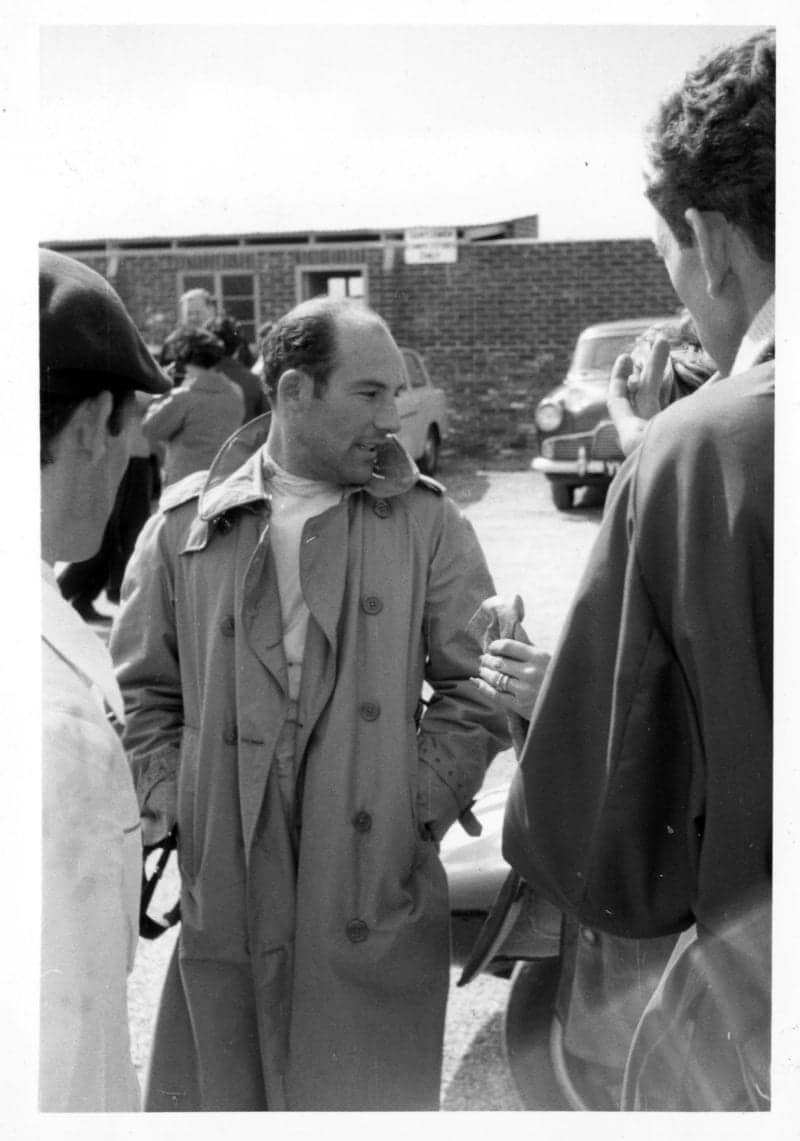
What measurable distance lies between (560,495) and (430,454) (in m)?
3.19

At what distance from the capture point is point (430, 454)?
1349cm

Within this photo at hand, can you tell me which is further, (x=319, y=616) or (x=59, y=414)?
(x=319, y=616)

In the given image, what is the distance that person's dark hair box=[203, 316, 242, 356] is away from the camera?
6.78 meters

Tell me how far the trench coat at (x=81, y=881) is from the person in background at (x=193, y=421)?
402cm

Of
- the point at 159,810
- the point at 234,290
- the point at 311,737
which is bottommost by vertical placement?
the point at 159,810

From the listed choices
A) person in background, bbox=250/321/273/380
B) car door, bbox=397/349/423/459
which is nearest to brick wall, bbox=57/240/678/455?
car door, bbox=397/349/423/459

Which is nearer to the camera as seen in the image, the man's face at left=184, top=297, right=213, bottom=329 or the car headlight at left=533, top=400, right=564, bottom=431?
the man's face at left=184, top=297, right=213, bottom=329

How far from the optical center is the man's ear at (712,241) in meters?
1.38

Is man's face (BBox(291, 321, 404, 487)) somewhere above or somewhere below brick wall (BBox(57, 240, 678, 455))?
below

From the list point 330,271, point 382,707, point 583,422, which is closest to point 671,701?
point 382,707

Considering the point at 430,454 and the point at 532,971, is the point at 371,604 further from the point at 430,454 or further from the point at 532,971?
the point at 430,454

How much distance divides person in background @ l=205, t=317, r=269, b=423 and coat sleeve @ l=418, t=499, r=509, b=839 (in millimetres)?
3905

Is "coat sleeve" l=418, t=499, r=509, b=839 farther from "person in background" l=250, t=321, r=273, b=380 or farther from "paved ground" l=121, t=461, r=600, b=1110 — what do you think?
"paved ground" l=121, t=461, r=600, b=1110

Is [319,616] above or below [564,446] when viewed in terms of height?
below
